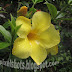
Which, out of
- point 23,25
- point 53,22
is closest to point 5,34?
point 23,25

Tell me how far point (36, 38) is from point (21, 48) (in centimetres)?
10

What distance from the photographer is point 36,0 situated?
0.58 m

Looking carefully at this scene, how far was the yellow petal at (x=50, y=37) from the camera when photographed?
43cm

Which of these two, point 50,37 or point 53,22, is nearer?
point 50,37

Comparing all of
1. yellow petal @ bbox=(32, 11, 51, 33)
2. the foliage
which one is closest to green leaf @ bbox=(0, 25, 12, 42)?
the foliage

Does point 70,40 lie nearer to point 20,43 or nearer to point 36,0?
point 36,0

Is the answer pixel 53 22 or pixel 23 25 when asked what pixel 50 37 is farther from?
pixel 53 22

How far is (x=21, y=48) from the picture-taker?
1.20 ft

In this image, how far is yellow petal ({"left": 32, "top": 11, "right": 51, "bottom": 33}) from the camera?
394mm

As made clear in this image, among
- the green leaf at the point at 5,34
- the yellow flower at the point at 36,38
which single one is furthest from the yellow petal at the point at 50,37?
the green leaf at the point at 5,34

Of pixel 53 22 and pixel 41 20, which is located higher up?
pixel 41 20

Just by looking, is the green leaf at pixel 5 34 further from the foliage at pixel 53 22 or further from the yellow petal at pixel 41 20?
the yellow petal at pixel 41 20

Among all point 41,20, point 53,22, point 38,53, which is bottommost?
point 53,22

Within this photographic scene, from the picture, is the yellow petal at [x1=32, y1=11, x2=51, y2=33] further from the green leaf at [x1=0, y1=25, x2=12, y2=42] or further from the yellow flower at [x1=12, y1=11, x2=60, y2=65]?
the green leaf at [x1=0, y1=25, x2=12, y2=42]
